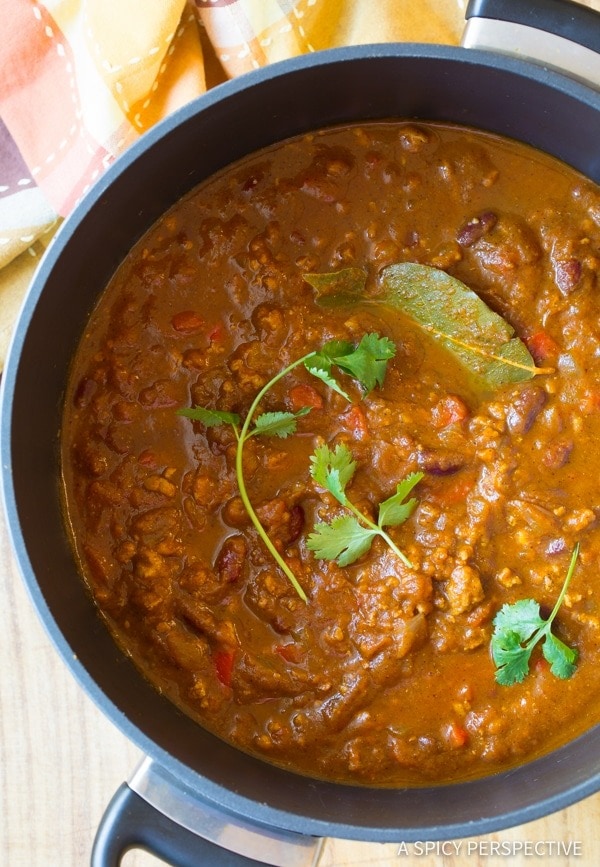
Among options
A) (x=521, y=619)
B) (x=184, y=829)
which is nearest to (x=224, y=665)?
(x=184, y=829)

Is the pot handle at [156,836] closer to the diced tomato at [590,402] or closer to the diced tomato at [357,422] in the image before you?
the diced tomato at [357,422]

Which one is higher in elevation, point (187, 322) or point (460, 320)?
point (187, 322)

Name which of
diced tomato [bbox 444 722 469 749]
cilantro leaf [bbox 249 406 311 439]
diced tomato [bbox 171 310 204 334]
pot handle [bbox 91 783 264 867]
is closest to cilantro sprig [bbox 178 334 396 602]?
cilantro leaf [bbox 249 406 311 439]

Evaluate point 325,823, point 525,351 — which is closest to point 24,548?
point 325,823

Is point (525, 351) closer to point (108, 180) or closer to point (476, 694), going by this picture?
point (476, 694)

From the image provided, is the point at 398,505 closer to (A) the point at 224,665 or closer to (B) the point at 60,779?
(A) the point at 224,665

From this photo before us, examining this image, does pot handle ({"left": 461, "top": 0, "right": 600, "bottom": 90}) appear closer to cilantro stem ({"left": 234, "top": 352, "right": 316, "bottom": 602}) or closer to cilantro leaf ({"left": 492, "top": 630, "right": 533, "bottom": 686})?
cilantro stem ({"left": 234, "top": 352, "right": 316, "bottom": 602})
